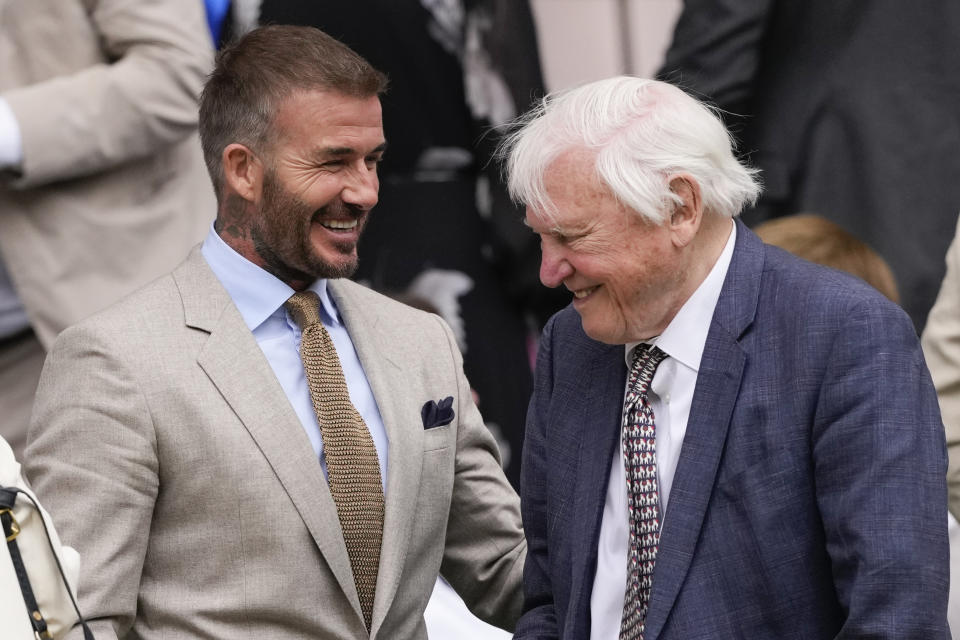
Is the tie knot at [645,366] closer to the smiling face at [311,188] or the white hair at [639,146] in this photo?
the white hair at [639,146]

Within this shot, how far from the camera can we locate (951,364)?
121 inches

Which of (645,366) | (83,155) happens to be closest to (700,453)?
(645,366)

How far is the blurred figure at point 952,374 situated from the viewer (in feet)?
9.98

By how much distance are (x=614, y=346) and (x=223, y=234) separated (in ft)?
2.37

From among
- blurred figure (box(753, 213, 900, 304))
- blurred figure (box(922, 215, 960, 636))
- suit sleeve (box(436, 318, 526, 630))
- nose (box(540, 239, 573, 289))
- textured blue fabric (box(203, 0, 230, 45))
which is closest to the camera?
nose (box(540, 239, 573, 289))

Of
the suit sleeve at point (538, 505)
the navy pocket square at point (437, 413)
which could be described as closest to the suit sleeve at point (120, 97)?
the navy pocket square at point (437, 413)

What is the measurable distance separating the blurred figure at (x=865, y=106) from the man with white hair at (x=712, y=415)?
1711mm

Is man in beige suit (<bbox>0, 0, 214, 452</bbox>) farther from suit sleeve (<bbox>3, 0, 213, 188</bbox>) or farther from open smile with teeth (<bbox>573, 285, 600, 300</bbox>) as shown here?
open smile with teeth (<bbox>573, 285, 600, 300</bbox>)

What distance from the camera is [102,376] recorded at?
2.39 m

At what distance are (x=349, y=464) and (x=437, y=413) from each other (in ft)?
0.78

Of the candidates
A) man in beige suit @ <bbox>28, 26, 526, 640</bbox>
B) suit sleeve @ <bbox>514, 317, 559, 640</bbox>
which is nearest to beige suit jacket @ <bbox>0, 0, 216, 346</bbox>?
man in beige suit @ <bbox>28, 26, 526, 640</bbox>

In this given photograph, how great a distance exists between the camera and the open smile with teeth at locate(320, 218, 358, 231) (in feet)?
8.46

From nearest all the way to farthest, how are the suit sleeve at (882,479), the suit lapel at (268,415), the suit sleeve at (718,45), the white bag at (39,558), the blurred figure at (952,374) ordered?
the white bag at (39,558) < the suit sleeve at (882,479) < the suit lapel at (268,415) < the blurred figure at (952,374) < the suit sleeve at (718,45)

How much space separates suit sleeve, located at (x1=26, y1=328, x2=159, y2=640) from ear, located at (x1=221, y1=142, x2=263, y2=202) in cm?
37
